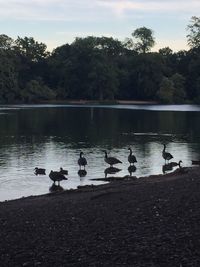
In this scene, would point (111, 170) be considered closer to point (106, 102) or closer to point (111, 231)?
point (111, 231)

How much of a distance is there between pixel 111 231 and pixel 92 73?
14364 centimetres

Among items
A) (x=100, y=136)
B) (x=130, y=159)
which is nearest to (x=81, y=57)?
(x=100, y=136)

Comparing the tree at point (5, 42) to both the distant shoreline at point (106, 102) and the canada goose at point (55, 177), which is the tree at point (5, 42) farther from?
the canada goose at point (55, 177)

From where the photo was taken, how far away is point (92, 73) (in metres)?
155

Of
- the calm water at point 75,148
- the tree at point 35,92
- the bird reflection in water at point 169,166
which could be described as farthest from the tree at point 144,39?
the bird reflection in water at point 169,166

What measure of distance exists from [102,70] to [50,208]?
461ft

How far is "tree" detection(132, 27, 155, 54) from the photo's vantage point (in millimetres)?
175875

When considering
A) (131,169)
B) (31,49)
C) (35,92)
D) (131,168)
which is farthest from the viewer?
(31,49)

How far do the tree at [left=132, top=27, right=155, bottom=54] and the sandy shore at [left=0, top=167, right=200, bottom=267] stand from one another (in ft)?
530

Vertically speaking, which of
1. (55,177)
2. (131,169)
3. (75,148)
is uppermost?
(55,177)

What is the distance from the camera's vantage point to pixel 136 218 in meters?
13.7

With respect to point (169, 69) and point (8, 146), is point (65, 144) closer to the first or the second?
point (8, 146)

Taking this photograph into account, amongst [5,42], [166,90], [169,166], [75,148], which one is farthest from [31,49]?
[169,166]

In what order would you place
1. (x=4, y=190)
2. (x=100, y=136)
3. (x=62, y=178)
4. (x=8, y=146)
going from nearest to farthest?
1. (x=4, y=190)
2. (x=62, y=178)
3. (x=8, y=146)
4. (x=100, y=136)
